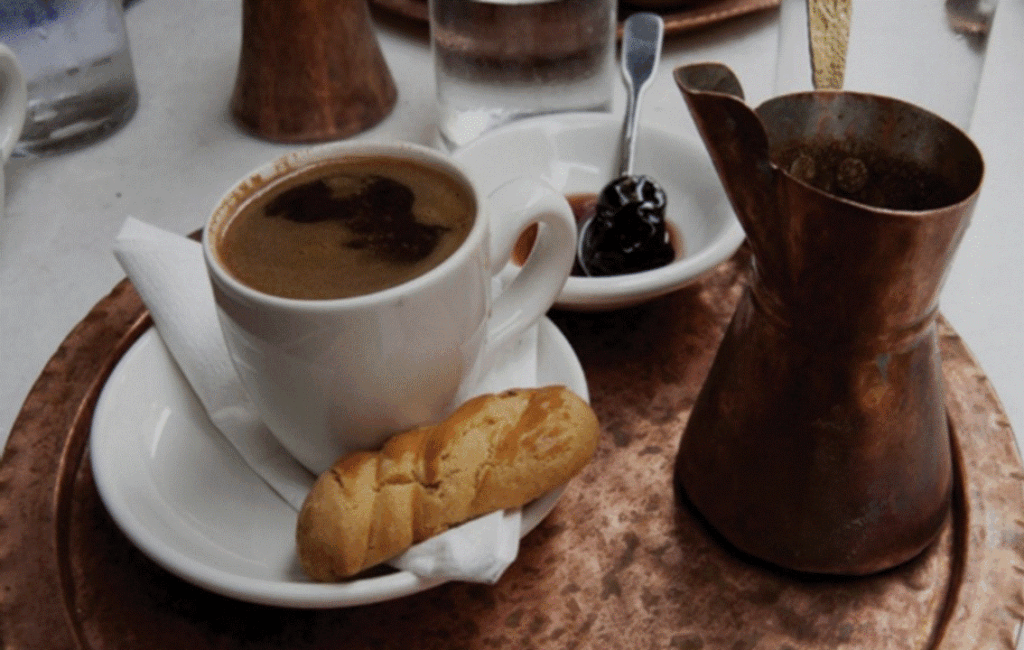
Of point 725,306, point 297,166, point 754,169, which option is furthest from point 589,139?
point 754,169

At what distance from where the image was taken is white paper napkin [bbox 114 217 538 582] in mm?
607

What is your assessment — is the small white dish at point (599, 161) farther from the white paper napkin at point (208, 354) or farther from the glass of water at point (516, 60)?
the white paper napkin at point (208, 354)

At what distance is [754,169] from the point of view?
0.47 m

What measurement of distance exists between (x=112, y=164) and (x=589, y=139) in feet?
1.50

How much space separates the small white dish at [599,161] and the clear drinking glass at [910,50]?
0.12 meters

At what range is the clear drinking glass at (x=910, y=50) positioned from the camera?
2.86 ft

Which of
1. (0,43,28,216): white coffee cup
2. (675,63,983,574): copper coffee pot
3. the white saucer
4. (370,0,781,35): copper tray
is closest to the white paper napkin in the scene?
the white saucer

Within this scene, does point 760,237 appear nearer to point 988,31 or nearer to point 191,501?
point 191,501

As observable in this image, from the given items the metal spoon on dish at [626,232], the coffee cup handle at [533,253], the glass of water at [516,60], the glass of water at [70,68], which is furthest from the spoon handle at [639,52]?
the glass of water at [70,68]

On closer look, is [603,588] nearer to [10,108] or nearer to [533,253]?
[533,253]

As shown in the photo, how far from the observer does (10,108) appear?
35.7 inches

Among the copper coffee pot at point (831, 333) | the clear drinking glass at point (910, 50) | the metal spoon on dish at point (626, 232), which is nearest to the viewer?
the copper coffee pot at point (831, 333)

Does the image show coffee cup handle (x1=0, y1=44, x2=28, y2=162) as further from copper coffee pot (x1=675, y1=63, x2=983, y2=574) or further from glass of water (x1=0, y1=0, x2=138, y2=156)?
copper coffee pot (x1=675, y1=63, x2=983, y2=574)

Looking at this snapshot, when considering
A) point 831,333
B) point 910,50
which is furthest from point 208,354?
point 910,50
